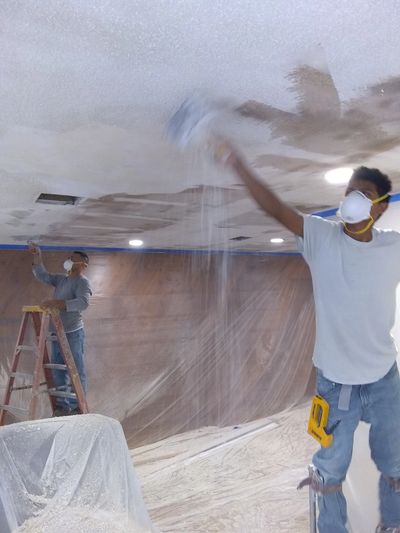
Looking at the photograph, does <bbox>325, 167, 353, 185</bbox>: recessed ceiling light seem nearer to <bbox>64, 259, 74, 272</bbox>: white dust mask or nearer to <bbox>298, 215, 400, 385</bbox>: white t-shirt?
<bbox>298, 215, 400, 385</bbox>: white t-shirt

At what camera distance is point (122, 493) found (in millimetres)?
2430

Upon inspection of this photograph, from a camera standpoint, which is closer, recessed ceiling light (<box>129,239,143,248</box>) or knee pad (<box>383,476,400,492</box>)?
knee pad (<box>383,476,400,492</box>)

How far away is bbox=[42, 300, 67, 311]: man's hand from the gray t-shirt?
0.05 m

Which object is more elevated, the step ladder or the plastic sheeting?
the step ladder

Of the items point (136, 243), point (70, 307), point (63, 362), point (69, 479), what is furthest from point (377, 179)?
point (136, 243)

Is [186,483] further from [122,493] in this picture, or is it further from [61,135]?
[61,135]

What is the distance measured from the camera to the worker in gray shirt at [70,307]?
10.6 ft

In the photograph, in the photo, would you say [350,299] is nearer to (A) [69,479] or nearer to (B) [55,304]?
(A) [69,479]

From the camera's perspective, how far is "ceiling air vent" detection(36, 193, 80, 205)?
2.25m

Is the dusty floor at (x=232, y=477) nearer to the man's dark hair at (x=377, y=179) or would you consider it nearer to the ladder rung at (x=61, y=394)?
the ladder rung at (x=61, y=394)

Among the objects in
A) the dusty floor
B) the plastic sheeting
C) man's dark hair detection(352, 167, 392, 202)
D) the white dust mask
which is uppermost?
man's dark hair detection(352, 167, 392, 202)

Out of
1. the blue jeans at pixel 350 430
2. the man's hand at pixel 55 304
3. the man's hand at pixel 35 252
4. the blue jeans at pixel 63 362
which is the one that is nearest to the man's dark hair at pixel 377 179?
the blue jeans at pixel 350 430

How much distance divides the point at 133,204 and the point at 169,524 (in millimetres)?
2098

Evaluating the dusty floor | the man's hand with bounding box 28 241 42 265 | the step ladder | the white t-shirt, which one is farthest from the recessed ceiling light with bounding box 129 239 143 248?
the white t-shirt
